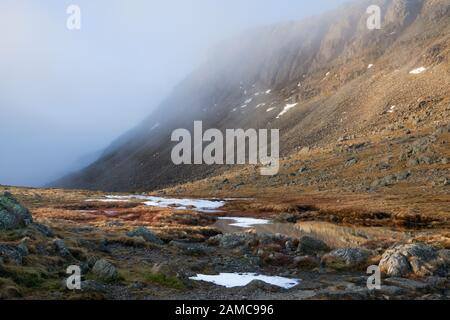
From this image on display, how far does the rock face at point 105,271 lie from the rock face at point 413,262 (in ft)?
53.9

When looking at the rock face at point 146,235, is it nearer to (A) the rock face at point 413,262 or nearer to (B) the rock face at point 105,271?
(B) the rock face at point 105,271

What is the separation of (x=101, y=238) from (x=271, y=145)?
450 ft

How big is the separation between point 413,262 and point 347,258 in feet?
16.2

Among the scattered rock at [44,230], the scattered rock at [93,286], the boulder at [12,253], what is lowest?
the scattered rock at [93,286]

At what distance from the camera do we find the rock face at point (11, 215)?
3234cm

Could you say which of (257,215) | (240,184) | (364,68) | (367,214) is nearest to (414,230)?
(367,214)

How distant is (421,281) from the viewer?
25.3 m

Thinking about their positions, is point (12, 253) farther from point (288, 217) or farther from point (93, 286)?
point (288, 217)

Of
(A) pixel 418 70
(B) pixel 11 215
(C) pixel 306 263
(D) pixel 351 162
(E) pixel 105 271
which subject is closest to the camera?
(E) pixel 105 271

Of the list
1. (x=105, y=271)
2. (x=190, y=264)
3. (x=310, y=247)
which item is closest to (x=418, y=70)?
(x=310, y=247)

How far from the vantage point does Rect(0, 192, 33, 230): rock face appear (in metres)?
32.3

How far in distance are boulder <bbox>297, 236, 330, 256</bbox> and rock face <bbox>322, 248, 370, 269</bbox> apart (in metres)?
3.35

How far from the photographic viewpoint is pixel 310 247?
122 feet
